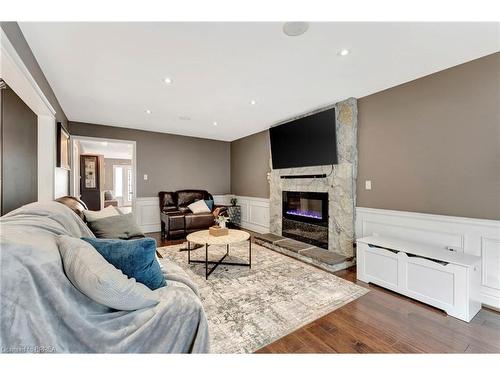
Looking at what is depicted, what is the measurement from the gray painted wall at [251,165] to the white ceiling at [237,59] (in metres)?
1.70

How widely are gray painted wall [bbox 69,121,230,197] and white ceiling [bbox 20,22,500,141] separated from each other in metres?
1.41

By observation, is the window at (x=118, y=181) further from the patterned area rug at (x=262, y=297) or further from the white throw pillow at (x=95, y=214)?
the white throw pillow at (x=95, y=214)

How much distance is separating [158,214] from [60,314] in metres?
4.64

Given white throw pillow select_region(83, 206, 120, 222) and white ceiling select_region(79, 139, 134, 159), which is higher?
white ceiling select_region(79, 139, 134, 159)

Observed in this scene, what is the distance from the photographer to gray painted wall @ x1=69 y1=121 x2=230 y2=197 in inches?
194

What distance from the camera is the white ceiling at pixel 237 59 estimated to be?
70.4 inches

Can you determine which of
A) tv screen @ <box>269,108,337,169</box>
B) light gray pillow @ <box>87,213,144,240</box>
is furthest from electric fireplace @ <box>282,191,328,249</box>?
light gray pillow @ <box>87,213,144,240</box>

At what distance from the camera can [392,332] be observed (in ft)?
5.72

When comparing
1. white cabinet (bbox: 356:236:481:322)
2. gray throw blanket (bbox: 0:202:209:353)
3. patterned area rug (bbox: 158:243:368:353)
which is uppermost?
gray throw blanket (bbox: 0:202:209:353)

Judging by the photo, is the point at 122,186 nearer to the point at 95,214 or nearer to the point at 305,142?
the point at 95,214

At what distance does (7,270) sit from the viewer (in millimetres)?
828

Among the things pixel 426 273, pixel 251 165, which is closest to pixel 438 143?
pixel 426 273

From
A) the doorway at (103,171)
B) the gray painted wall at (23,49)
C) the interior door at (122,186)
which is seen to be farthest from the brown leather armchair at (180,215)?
the interior door at (122,186)

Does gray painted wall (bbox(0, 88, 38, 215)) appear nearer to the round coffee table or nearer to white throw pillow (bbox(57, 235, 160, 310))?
the round coffee table
